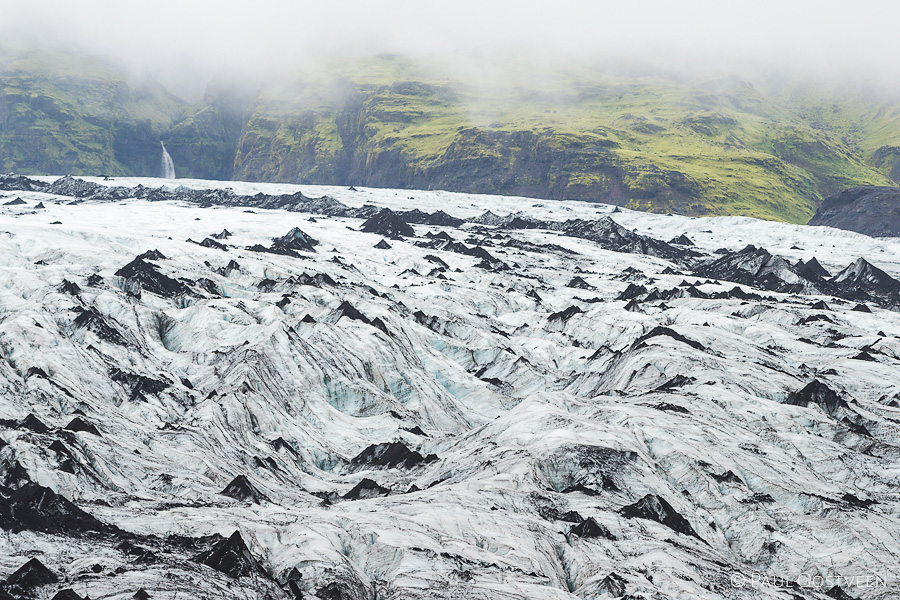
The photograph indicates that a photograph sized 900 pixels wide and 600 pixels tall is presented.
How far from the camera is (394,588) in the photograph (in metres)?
33.3

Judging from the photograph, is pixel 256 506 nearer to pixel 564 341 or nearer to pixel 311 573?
pixel 311 573

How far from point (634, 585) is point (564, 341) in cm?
5503

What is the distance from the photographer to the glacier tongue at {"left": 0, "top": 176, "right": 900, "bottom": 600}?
35062 millimetres

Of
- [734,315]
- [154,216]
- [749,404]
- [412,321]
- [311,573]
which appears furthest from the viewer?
[154,216]

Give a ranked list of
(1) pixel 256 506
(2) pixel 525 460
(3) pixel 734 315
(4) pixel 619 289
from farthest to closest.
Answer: (4) pixel 619 289, (3) pixel 734 315, (2) pixel 525 460, (1) pixel 256 506

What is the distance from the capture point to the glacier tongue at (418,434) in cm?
3506

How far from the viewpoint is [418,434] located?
60281mm

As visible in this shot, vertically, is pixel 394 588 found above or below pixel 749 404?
above

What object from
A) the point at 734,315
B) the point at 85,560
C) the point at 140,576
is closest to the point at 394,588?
the point at 140,576

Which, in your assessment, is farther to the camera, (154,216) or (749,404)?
(154,216)

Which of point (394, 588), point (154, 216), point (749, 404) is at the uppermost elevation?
point (394, 588)

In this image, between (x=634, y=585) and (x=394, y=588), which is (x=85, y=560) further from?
(x=634, y=585)

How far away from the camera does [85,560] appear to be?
102ft

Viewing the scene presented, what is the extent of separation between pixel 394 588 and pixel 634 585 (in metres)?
9.92
